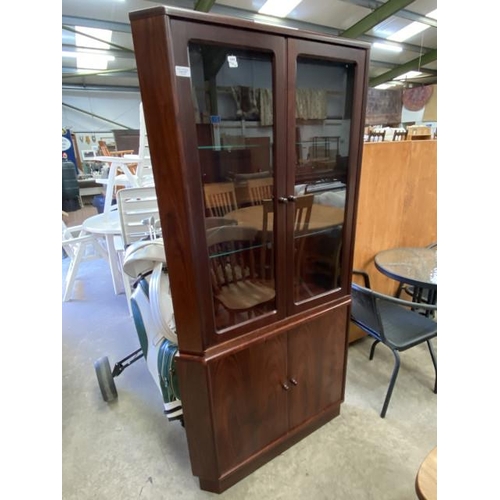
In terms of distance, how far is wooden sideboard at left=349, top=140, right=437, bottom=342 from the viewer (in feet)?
6.27

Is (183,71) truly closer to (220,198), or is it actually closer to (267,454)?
(220,198)

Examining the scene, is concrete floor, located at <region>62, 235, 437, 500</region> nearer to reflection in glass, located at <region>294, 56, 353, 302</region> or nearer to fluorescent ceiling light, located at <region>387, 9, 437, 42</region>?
reflection in glass, located at <region>294, 56, 353, 302</region>

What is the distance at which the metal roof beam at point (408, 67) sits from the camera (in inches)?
260

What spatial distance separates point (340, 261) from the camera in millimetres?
1397

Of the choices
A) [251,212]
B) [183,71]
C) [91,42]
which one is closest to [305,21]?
[91,42]

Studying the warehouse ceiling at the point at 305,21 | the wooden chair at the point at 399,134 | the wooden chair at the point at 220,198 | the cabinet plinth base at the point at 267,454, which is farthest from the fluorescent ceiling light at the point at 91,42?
the cabinet plinth base at the point at 267,454

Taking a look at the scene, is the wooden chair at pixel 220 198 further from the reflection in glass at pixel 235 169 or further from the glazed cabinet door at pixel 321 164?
the glazed cabinet door at pixel 321 164

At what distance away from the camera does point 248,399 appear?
4.13 feet

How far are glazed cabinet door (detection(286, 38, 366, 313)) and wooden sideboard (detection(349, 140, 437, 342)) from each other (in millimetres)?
614

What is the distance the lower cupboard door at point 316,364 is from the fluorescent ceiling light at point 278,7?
4.32 meters

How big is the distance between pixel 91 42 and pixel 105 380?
5.64 metres
